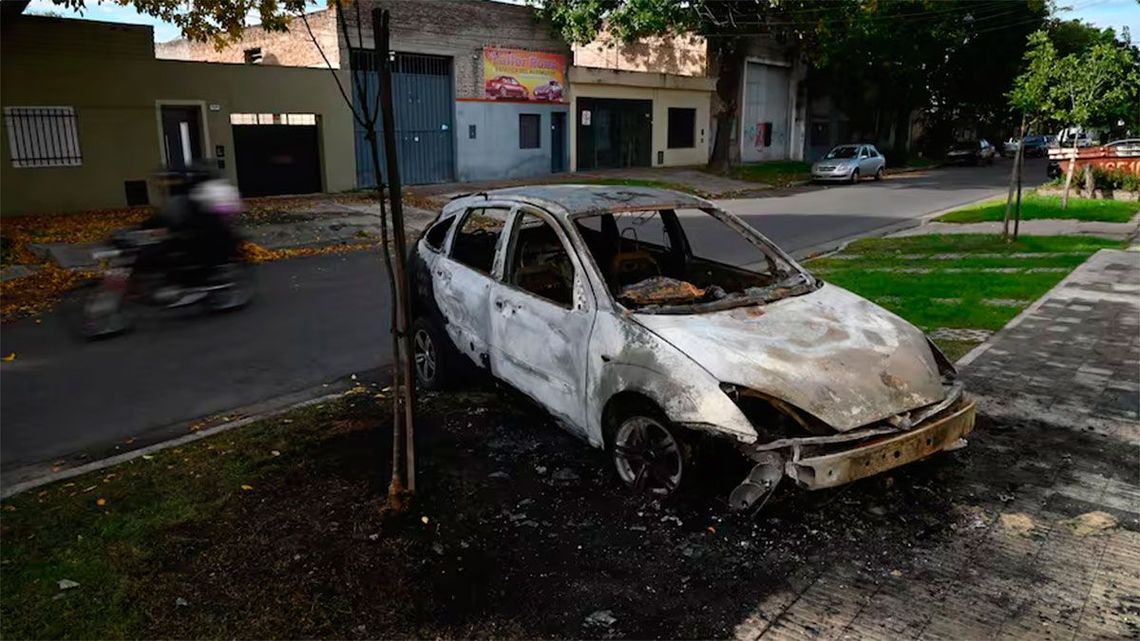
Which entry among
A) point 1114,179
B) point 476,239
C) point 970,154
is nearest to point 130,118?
point 476,239


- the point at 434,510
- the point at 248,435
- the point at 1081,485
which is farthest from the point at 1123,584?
the point at 248,435

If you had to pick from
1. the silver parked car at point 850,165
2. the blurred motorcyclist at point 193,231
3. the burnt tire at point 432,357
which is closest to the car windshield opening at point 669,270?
the burnt tire at point 432,357

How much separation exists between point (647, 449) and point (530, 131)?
25.0 m

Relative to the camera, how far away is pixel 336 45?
21.8 meters

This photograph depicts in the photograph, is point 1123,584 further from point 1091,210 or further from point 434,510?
point 1091,210

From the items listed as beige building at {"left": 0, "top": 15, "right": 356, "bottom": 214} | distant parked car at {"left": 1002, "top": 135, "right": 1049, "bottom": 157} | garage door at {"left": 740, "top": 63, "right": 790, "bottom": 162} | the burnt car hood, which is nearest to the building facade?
beige building at {"left": 0, "top": 15, "right": 356, "bottom": 214}

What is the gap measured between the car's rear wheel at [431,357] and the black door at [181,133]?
625 inches

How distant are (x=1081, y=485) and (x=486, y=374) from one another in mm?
3692

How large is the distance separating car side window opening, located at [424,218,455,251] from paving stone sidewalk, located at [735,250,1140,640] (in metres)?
3.77

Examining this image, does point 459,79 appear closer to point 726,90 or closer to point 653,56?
point 726,90

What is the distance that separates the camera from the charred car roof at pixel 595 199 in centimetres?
518

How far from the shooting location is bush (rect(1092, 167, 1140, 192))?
834 inches

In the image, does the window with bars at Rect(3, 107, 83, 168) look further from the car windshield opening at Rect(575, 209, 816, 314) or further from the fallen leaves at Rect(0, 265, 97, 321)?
the car windshield opening at Rect(575, 209, 816, 314)

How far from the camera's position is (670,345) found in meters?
4.16
